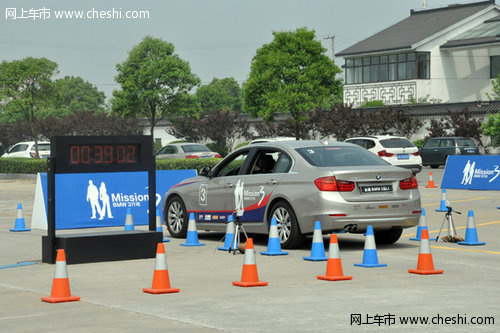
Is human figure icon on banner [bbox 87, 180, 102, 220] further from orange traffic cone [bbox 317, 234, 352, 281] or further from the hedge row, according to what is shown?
the hedge row

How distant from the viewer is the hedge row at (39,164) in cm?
3612

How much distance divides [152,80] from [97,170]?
4473 centimetres

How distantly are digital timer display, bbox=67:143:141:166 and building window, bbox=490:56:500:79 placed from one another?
60.4m

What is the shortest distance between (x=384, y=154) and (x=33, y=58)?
96.1ft

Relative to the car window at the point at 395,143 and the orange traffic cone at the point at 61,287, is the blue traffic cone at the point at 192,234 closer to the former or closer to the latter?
the orange traffic cone at the point at 61,287

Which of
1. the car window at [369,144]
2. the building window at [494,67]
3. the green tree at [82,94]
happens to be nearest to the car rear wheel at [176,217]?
the car window at [369,144]

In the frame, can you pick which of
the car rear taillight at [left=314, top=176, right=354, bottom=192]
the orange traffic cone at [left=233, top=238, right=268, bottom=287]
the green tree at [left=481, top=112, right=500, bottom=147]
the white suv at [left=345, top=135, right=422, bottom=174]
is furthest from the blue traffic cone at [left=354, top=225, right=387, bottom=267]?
the green tree at [left=481, top=112, right=500, bottom=147]

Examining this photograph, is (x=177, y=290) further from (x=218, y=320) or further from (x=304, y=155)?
(x=304, y=155)

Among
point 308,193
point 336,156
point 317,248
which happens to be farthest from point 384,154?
point 317,248

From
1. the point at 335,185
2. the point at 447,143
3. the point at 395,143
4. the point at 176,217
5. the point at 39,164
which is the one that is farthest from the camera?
the point at 447,143

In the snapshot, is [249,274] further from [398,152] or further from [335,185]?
[398,152]

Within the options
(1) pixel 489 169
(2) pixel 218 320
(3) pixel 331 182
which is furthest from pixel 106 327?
(1) pixel 489 169

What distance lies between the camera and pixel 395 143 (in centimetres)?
3609

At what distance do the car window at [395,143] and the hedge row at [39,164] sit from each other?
6.68 meters
